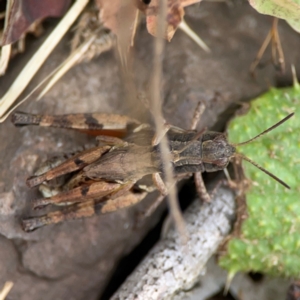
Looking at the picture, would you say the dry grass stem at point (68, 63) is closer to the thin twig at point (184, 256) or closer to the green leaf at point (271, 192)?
the green leaf at point (271, 192)

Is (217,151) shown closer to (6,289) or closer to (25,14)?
(25,14)

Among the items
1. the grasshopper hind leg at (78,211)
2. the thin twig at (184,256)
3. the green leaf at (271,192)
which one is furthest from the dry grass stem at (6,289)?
the green leaf at (271,192)

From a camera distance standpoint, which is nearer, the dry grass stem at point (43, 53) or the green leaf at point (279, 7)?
the green leaf at point (279, 7)

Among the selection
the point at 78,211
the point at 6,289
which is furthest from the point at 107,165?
the point at 6,289

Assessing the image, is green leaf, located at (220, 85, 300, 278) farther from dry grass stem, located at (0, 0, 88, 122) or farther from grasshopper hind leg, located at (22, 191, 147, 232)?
dry grass stem, located at (0, 0, 88, 122)

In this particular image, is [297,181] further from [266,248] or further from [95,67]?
[95,67]

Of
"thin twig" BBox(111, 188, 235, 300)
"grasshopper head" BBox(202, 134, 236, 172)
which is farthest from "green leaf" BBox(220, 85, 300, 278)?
"grasshopper head" BBox(202, 134, 236, 172)

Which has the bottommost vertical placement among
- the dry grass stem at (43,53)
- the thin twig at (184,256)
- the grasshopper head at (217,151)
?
the thin twig at (184,256)

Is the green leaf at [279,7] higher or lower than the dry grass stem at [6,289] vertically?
higher

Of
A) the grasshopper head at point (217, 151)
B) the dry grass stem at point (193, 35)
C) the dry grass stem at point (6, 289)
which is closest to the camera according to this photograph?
the grasshopper head at point (217, 151)
